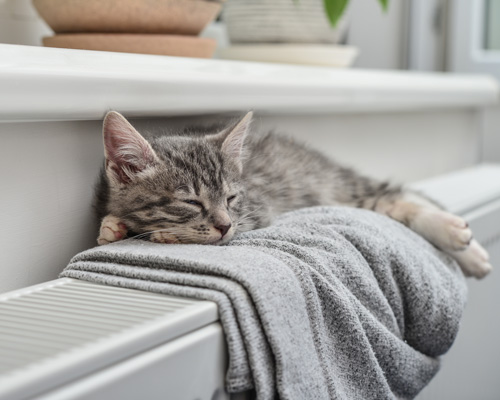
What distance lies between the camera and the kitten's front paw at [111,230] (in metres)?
0.81

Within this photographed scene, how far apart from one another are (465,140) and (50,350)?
168cm

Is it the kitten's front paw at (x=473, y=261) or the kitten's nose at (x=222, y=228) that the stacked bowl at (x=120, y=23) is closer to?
the kitten's nose at (x=222, y=228)

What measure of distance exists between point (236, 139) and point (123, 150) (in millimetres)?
180

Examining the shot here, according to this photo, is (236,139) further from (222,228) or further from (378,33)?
(378,33)

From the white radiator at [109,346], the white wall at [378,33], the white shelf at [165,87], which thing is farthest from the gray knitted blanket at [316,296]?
the white wall at [378,33]

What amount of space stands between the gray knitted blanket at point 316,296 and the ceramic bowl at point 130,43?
1.03ft

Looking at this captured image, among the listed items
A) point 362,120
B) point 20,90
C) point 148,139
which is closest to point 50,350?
point 20,90

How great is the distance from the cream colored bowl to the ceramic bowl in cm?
1

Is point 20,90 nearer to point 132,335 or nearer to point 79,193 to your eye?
point 79,193

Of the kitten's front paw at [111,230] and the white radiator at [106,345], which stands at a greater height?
the white radiator at [106,345]

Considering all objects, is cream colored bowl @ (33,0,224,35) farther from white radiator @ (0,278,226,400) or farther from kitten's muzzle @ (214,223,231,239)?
white radiator @ (0,278,226,400)

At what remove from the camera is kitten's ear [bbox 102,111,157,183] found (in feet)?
2.51

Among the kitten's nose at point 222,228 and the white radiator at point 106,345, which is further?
the kitten's nose at point 222,228

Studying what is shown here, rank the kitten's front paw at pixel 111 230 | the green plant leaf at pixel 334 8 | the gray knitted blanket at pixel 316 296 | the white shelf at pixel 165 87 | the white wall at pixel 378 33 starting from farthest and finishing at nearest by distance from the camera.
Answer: the white wall at pixel 378 33, the green plant leaf at pixel 334 8, the kitten's front paw at pixel 111 230, the white shelf at pixel 165 87, the gray knitted blanket at pixel 316 296
